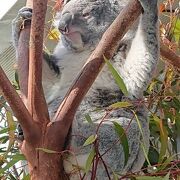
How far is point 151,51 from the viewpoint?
4.97 ft

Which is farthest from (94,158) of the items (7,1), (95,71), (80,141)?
(7,1)

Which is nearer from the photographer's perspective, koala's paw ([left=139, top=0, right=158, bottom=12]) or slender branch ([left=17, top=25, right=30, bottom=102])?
slender branch ([left=17, top=25, right=30, bottom=102])

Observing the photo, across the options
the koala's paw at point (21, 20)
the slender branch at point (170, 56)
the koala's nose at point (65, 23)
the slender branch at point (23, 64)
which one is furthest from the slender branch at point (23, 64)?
the slender branch at point (170, 56)

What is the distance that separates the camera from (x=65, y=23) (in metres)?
1.64

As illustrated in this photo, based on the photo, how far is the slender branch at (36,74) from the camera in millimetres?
1078

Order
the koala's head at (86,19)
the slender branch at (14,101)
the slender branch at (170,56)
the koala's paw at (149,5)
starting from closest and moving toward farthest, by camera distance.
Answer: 1. the slender branch at (14,101)
2. the koala's paw at (149,5)
3. the slender branch at (170,56)
4. the koala's head at (86,19)

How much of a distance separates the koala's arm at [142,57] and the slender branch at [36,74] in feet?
1.33

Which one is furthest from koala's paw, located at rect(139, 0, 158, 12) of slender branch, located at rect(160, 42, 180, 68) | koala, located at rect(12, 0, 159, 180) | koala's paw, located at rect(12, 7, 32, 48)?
koala's paw, located at rect(12, 7, 32, 48)

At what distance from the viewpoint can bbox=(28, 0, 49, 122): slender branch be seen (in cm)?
108

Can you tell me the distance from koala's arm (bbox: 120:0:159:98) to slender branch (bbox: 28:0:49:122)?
0.40m

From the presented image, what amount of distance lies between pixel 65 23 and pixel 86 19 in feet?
0.46

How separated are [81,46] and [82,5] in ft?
0.48

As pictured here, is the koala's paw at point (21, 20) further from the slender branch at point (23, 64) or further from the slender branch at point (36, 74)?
the slender branch at point (36, 74)

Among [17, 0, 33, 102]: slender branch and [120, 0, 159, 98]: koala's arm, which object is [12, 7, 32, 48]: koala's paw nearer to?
[17, 0, 33, 102]: slender branch
